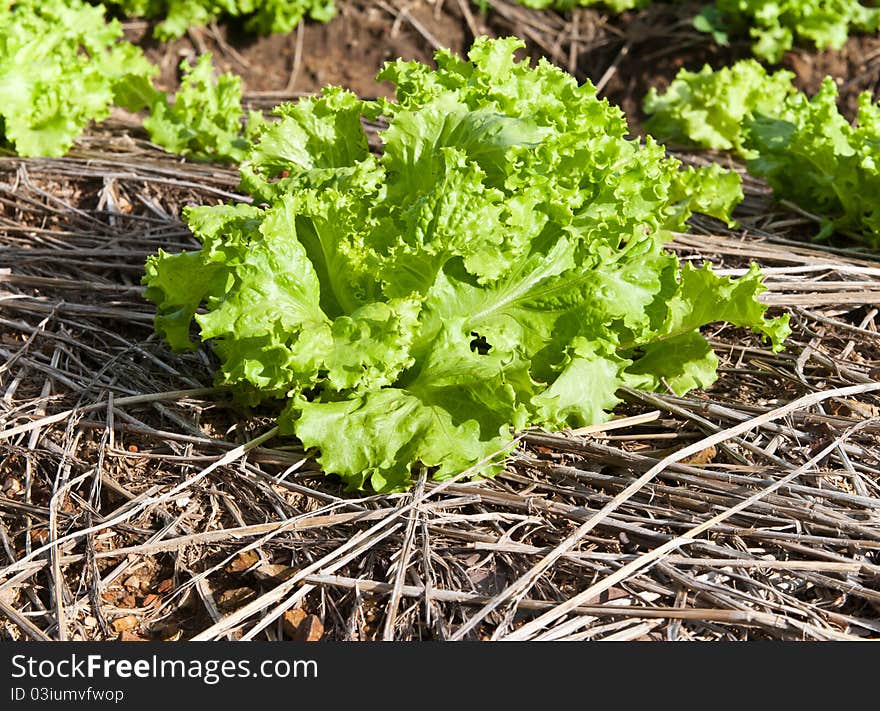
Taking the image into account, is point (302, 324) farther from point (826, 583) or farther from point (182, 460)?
point (826, 583)

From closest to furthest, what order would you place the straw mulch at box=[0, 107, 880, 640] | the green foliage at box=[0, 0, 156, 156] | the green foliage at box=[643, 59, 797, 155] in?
1. the straw mulch at box=[0, 107, 880, 640]
2. the green foliage at box=[0, 0, 156, 156]
3. the green foliage at box=[643, 59, 797, 155]

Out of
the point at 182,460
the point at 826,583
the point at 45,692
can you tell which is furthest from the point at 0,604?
the point at 826,583

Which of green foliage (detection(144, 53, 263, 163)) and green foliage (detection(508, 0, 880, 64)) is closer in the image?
green foliage (detection(144, 53, 263, 163))

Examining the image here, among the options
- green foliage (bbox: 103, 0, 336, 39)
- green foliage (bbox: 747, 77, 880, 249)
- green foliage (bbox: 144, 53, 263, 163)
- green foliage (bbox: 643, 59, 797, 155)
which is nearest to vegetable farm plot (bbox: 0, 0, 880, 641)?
green foliage (bbox: 747, 77, 880, 249)

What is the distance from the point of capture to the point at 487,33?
7676mm

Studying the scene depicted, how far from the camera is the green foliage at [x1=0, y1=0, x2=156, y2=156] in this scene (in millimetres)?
5074

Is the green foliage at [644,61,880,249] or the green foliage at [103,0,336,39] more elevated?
the green foliage at [644,61,880,249]

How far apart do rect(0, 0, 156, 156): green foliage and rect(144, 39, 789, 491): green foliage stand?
1992mm

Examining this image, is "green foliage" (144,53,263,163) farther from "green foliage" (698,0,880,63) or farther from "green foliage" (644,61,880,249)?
"green foliage" (698,0,880,63)

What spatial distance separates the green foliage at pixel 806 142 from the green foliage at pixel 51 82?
3291mm

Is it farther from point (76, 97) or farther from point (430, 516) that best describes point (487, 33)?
point (430, 516)

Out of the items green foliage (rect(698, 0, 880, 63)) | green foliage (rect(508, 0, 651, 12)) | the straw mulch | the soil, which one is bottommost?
the soil

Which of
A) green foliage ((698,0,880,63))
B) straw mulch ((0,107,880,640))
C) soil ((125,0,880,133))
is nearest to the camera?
straw mulch ((0,107,880,640))

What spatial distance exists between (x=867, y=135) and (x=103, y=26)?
4.50 metres
